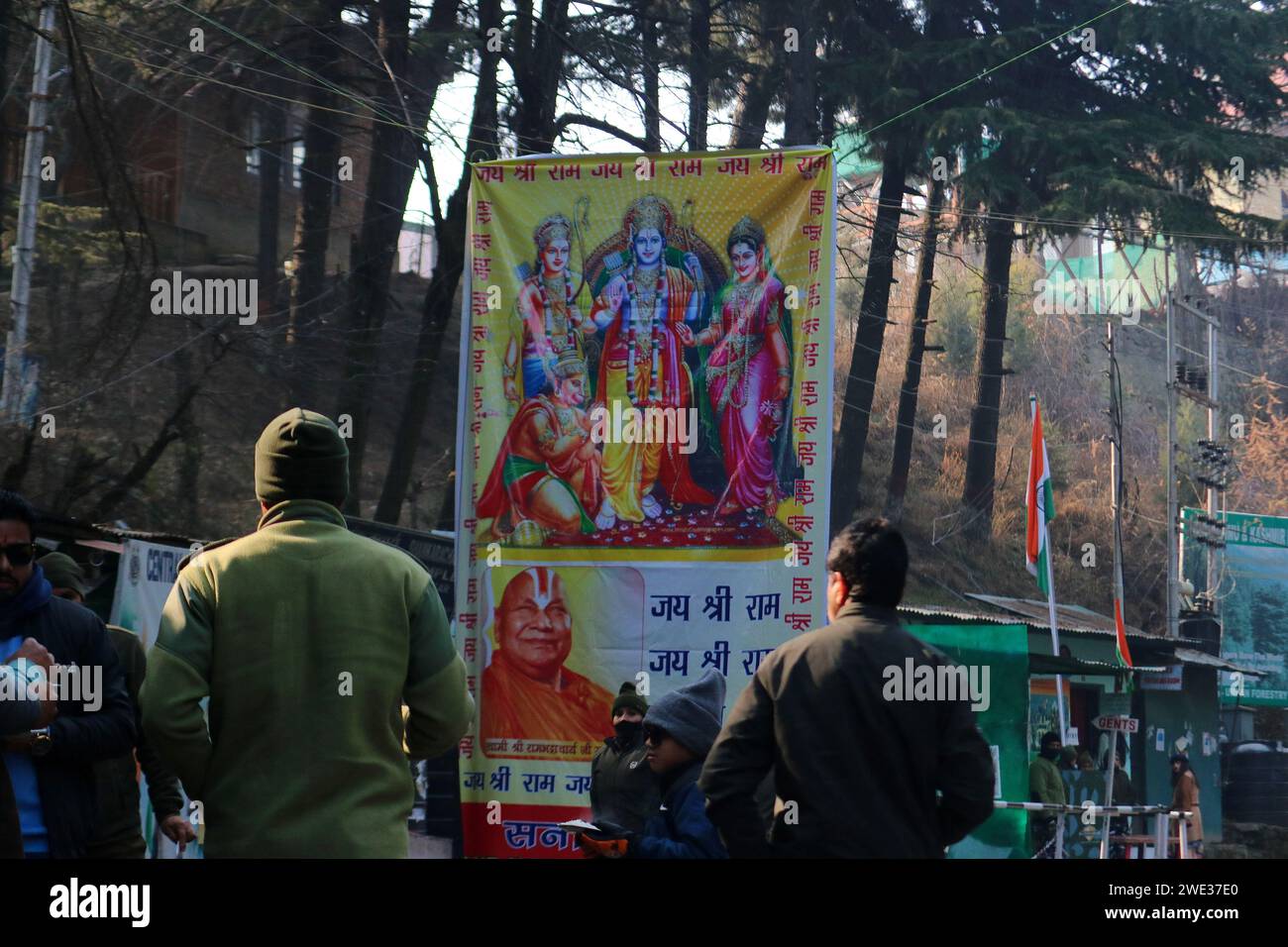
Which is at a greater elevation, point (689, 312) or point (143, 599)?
point (689, 312)

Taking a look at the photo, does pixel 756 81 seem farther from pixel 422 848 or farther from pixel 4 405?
pixel 422 848

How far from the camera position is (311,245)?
693 inches

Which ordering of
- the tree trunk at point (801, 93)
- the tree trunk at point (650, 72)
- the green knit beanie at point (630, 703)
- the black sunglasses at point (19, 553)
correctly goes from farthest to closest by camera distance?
the tree trunk at point (801, 93) < the tree trunk at point (650, 72) < the green knit beanie at point (630, 703) < the black sunglasses at point (19, 553)

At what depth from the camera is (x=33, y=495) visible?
550 inches

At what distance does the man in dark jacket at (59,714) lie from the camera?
4.14m

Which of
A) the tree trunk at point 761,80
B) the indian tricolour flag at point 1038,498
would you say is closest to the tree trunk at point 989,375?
the tree trunk at point 761,80

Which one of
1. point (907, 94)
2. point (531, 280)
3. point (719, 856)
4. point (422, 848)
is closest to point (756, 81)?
point (907, 94)

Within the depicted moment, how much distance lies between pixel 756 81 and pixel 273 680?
67.3 ft

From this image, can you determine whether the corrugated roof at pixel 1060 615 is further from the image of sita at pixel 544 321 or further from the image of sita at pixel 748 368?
the image of sita at pixel 544 321

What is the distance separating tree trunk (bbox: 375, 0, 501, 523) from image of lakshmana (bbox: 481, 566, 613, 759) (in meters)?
8.78

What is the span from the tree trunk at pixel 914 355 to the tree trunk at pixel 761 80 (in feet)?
13.4

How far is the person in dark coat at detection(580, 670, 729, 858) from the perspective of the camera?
4348mm

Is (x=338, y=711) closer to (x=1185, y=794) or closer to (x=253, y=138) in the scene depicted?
(x=1185, y=794)

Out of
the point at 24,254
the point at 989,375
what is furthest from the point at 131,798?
the point at 989,375
